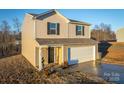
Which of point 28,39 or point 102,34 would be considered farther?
point 102,34

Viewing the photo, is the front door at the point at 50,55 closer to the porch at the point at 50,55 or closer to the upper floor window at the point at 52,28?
the porch at the point at 50,55

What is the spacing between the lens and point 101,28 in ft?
60.4

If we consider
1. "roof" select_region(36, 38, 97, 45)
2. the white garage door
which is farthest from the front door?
the white garage door

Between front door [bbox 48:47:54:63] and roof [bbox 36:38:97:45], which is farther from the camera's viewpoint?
front door [bbox 48:47:54:63]

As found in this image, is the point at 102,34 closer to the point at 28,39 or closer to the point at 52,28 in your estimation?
the point at 52,28

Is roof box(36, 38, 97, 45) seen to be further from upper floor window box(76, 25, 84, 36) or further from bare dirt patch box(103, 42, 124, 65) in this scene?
bare dirt patch box(103, 42, 124, 65)

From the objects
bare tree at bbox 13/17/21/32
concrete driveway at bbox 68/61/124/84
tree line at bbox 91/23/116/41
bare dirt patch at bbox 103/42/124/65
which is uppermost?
bare tree at bbox 13/17/21/32

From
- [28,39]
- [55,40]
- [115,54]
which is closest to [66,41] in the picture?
[55,40]

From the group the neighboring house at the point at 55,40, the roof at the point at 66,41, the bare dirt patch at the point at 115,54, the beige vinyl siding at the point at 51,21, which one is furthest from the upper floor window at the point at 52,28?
the bare dirt patch at the point at 115,54

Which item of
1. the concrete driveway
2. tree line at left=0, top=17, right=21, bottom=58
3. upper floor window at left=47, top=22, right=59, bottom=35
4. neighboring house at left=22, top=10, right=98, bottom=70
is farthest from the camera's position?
upper floor window at left=47, top=22, right=59, bottom=35

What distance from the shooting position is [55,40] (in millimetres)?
16797

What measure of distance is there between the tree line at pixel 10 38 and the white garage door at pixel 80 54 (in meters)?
4.30

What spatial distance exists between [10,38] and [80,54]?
19.0 ft

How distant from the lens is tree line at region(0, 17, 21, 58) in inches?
634
